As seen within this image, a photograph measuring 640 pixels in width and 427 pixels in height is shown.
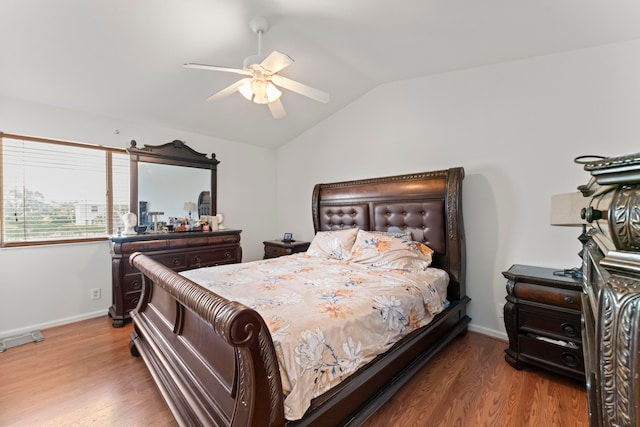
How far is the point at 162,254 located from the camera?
3283 millimetres

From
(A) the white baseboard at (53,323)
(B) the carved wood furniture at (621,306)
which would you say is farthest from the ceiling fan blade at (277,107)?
(A) the white baseboard at (53,323)

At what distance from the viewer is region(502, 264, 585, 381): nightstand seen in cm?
196

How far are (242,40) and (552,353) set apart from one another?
3.63 metres

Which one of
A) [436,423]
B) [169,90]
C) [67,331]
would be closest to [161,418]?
[436,423]

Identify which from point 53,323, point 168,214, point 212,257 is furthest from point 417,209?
point 53,323

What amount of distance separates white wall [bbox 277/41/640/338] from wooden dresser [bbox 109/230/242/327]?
2.21 m

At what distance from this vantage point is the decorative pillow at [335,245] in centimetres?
314

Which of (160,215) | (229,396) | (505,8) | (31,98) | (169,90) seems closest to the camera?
(229,396)

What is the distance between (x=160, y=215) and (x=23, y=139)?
1.49 metres

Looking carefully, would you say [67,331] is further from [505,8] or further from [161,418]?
[505,8]

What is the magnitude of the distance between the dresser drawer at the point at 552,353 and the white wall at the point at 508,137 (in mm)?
576

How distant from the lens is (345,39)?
98.2 inches

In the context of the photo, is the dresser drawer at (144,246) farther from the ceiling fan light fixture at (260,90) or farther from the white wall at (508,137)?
the white wall at (508,137)

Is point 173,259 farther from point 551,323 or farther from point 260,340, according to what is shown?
point 551,323
